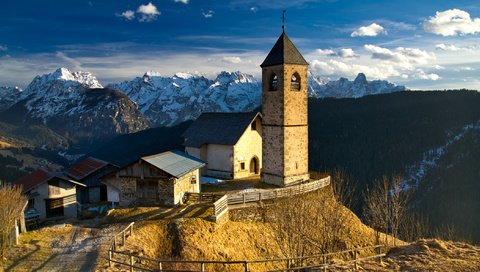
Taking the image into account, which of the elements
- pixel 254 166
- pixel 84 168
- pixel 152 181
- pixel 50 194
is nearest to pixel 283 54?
pixel 254 166

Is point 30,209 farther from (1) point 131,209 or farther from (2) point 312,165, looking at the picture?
(2) point 312,165

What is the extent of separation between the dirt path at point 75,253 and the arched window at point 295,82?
21260 millimetres

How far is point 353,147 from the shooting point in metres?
193

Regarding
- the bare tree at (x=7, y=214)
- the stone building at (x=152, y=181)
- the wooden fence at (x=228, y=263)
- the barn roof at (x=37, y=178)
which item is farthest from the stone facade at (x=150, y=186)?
the bare tree at (x=7, y=214)

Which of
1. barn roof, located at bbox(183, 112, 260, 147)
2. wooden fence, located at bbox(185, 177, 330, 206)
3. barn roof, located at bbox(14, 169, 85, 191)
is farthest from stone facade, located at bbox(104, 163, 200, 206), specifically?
barn roof, located at bbox(183, 112, 260, 147)

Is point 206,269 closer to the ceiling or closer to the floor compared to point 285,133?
closer to the floor

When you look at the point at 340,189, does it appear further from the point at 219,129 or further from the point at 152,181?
the point at 219,129

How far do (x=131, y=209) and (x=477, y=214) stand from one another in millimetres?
154611

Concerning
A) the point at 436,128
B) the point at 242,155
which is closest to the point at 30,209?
the point at 242,155

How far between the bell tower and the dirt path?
1683 cm

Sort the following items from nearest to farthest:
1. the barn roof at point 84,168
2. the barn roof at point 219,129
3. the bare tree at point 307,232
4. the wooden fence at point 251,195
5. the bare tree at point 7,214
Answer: the bare tree at point 7,214 < the bare tree at point 307,232 < the wooden fence at point 251,195 < the barn roof at point 84,168 < the barn roof at point 219,129

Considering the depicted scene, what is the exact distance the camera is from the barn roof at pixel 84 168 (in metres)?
43.8

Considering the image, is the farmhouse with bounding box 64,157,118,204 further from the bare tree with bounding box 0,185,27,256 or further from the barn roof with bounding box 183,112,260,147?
the bare tree with bounding box 0,185,27,256

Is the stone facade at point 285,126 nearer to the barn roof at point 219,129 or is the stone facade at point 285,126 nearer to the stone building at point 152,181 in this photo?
the barn roof at point 219,129
